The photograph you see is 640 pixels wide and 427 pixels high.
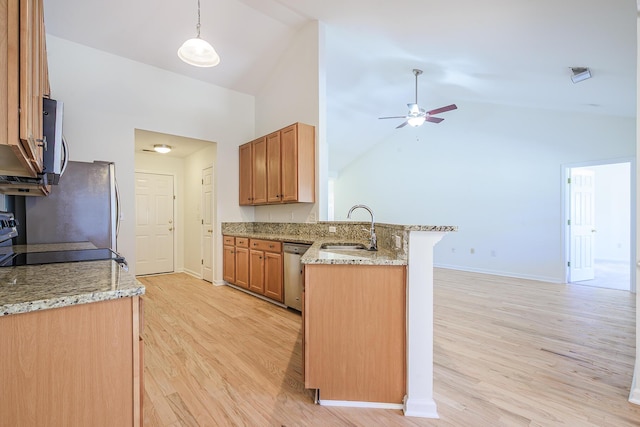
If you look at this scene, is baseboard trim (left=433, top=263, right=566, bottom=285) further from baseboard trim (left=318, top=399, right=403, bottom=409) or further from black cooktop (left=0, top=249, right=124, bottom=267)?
black cooktop (left=0, top=249, right=124, bottom=267)

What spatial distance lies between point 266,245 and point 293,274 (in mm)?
665

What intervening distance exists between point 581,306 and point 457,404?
3129 millimetres

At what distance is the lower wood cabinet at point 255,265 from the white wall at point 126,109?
1.09ft

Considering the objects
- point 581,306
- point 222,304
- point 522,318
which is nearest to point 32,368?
point 222,304

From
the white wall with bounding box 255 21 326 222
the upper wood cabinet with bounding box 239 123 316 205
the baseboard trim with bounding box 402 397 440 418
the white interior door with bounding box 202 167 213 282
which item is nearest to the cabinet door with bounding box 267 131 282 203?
the upper wood cabinet with bounding box 239 123 316 205

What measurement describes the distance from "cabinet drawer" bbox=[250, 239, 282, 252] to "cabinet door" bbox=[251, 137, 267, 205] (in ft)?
Result: 2.29

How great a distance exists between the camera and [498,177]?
19.0 feet

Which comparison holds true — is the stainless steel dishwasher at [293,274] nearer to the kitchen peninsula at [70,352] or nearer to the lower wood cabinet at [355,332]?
the lower wood cabinet at [355,332]

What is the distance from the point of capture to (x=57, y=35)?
3.53 m

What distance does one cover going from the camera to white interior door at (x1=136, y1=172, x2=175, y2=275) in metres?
5.55

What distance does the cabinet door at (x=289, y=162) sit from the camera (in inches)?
155

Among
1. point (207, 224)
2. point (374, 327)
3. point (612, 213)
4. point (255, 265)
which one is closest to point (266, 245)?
point (255, 265)

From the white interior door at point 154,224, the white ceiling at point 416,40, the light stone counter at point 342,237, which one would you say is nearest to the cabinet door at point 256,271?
the light stone counter at point 342,237

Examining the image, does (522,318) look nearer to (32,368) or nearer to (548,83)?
(548,83)
